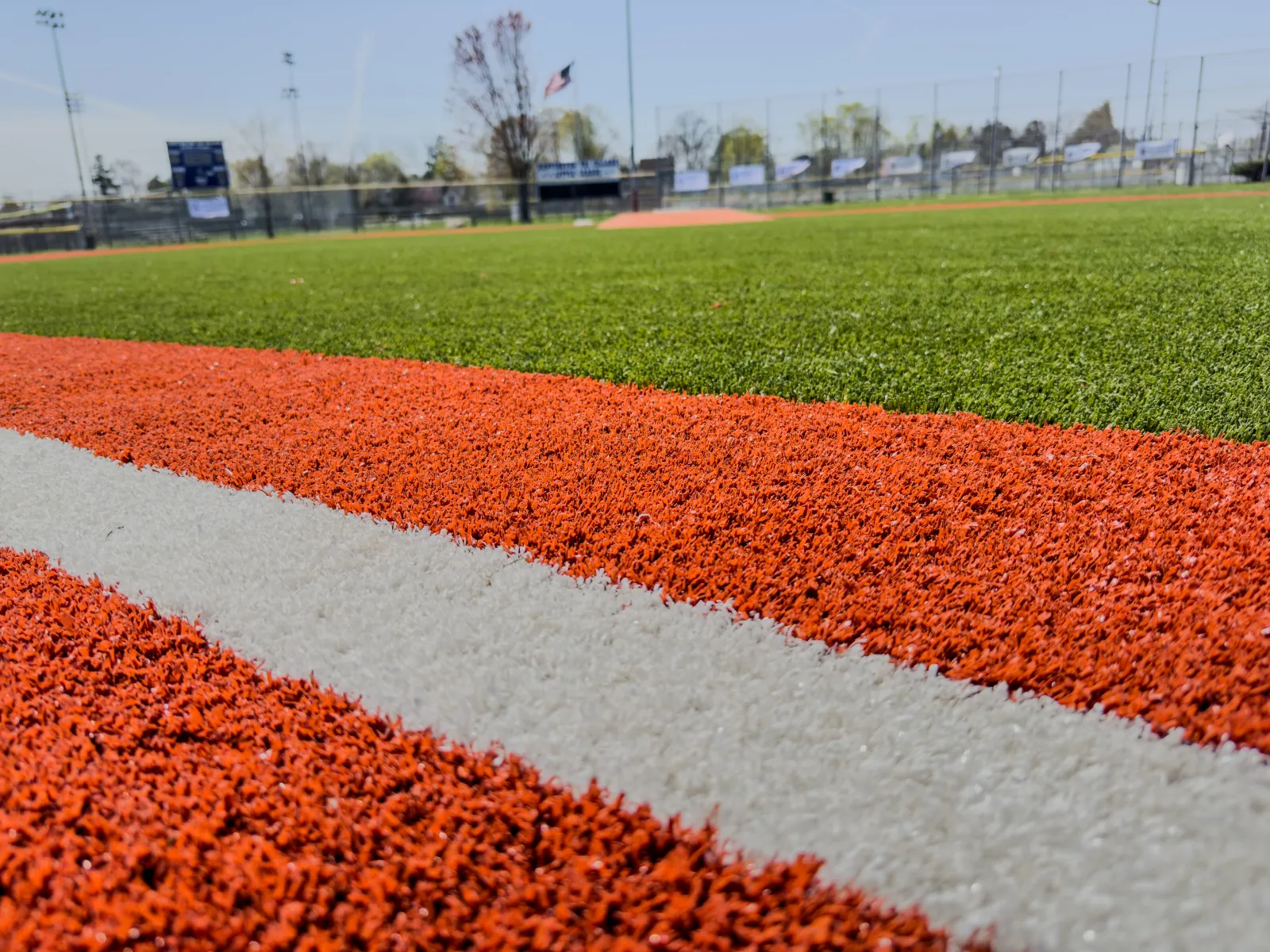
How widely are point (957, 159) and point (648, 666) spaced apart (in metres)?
48.8

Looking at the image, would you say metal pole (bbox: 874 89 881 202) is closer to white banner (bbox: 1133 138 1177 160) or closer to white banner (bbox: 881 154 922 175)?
white banner (bbox: 881 154 922 175)

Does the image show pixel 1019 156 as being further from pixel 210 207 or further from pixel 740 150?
pixel 210 207

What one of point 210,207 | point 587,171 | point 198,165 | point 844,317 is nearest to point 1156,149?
point 587,171

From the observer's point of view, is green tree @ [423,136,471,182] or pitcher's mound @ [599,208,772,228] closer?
pitcher's mound @ [599,208,772,228]

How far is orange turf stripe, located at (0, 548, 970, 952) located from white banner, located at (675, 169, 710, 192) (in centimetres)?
4579

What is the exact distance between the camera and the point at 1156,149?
1533 inches

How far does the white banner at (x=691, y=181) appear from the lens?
43844 millimetres

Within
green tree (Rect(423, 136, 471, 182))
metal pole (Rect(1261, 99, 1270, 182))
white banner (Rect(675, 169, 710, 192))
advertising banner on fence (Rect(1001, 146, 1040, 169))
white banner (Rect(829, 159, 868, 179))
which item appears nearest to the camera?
metal pole (Rect(1261, 99, 1270, 182))

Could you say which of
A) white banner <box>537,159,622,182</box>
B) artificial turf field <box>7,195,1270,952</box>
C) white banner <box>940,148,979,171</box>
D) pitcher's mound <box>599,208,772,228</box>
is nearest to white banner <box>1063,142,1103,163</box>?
white banner <box>940,148,979,171</box>

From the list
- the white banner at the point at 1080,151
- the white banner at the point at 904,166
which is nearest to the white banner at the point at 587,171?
the white banner at the point at 904,166

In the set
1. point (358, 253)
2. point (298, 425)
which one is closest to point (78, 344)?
point (298, 425)

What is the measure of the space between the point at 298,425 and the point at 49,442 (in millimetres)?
1047

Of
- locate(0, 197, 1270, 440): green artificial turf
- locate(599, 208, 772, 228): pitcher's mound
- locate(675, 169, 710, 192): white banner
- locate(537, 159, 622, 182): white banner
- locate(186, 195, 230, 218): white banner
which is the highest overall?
locate(537, 159, 622, 182): white banner

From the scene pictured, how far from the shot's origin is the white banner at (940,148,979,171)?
42969mm
